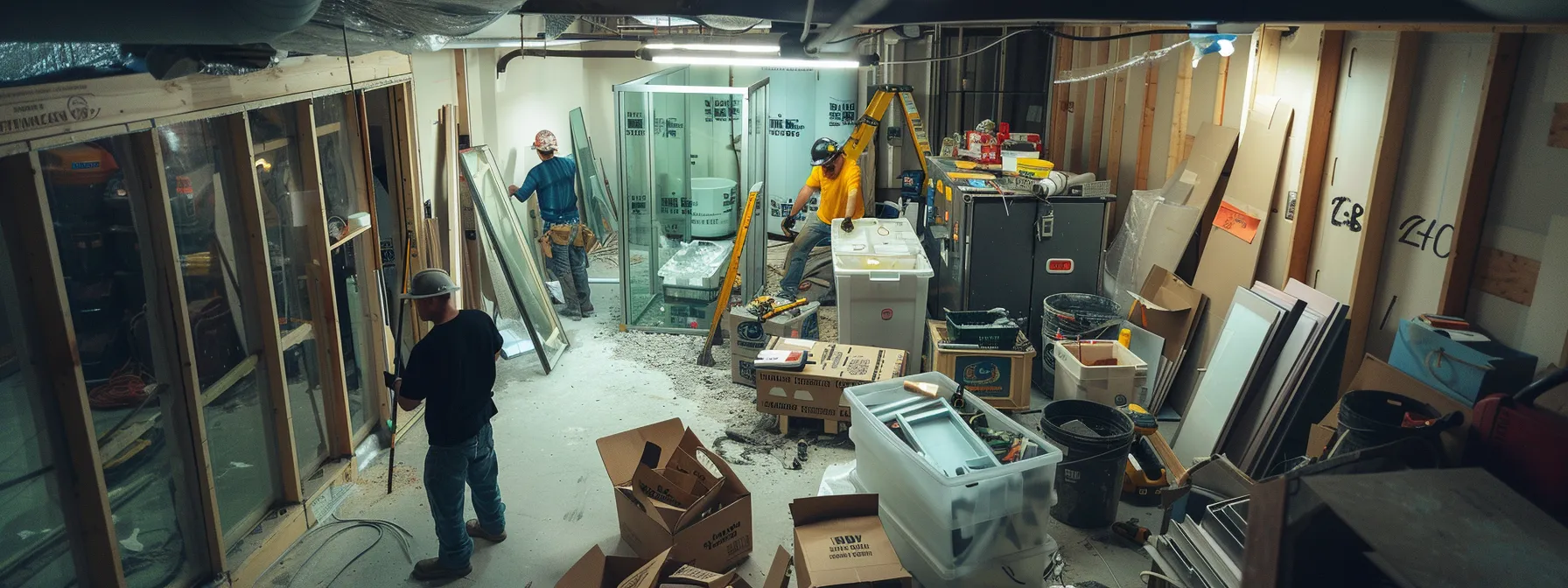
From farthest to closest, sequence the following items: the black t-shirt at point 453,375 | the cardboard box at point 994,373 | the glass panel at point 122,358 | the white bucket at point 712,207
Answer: the white bucket at point 712,207 < the cardboard box at point 994,373 < the black t-shirt at point 453,375 < the glass panel at point 122,358

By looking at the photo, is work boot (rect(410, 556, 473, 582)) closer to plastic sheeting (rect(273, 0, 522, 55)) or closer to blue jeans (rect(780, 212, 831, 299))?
plastic sheeting (rect(273, 0, 522, 55))

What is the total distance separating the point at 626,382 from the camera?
20.1 ft

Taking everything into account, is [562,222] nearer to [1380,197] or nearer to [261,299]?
[261,299]

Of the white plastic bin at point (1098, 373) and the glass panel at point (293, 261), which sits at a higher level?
the glass panel at point (293, 261)

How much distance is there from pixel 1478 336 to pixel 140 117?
4.97m

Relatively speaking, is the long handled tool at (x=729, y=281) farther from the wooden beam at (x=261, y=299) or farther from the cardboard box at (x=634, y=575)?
the cardboard box at (x=634, y=575)

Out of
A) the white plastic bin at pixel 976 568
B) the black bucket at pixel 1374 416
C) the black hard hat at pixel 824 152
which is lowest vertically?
the white plastic bin at pixel 976 568

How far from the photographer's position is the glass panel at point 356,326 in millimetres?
4770

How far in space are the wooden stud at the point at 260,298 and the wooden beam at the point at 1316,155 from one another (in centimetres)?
504

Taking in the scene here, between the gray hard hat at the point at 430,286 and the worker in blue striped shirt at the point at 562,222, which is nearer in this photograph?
the gray hard hat at the point at 430,286

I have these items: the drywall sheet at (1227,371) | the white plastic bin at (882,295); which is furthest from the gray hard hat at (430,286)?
the drywall sheet at (1227,371)

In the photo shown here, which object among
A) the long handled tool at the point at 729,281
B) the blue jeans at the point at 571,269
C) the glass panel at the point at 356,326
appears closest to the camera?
the glass panel at the point at 356,326

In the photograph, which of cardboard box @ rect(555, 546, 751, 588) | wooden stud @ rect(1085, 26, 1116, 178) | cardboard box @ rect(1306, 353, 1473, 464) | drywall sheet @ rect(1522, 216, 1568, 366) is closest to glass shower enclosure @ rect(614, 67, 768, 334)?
wooden stud @ rect(1085, 26, 1116, 178)

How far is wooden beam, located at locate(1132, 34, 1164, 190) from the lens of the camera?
650 centimetres
